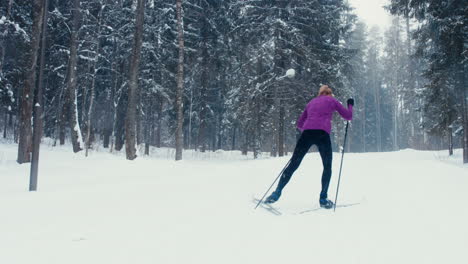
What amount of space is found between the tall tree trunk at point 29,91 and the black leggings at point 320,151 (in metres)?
10.3

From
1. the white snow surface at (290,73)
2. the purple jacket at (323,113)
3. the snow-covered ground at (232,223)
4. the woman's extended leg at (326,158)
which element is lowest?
the snow-covered ground at (232,223)

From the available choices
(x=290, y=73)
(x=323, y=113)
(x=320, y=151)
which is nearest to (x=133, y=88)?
(x=290, y=73)

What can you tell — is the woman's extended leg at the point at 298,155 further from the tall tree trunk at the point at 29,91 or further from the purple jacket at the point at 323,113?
the tall tree trunk at the point at 29,91

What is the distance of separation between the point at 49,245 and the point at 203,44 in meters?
21.5

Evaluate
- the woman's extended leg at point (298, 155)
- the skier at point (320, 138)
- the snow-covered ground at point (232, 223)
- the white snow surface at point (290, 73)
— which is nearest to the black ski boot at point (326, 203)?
the skier at point (320, 138)

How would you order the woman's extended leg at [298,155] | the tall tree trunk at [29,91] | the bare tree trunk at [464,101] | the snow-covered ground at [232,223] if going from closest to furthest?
the snow-covered ground at [232,223] < the woman's extended leg at [298,155] < the tall tree trunk at [29,91] < the bare tree trunk at [464,101]

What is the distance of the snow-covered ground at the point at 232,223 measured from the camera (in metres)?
3.30

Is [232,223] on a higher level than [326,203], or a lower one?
lower

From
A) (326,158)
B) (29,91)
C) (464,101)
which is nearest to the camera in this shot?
(326,158)

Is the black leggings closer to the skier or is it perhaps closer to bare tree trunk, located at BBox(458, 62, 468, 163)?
the skier

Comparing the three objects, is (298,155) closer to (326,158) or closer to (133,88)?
(326,158)

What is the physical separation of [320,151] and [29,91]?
10926 mm

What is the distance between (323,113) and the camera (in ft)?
18.5

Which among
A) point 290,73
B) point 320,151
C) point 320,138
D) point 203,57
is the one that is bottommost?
point 320,151
